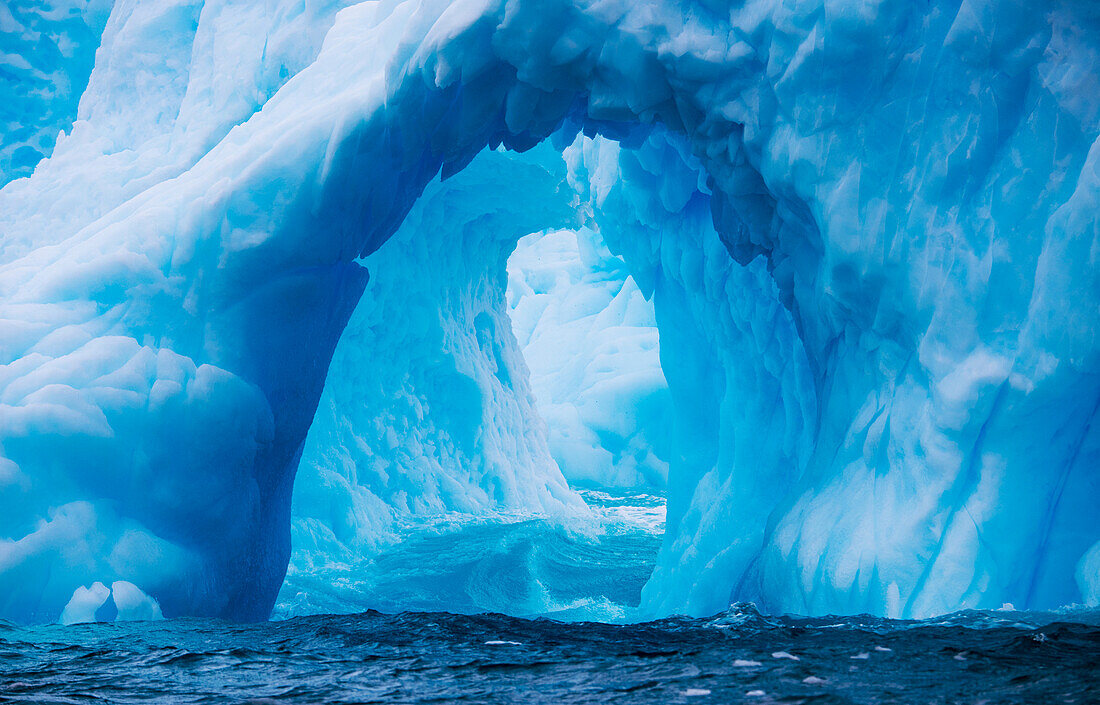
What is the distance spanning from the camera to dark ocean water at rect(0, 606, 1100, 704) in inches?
94.3

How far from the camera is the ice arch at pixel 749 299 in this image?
163 inches

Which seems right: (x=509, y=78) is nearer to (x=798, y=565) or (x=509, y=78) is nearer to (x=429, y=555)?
(x=798, y=565)

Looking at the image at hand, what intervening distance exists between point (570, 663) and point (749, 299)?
4353 millimetres

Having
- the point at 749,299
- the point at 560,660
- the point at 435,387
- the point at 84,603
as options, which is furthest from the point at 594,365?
the point at 560,660

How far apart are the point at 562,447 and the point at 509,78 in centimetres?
1150

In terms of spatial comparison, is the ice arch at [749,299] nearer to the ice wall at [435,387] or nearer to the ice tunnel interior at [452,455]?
the ice tunnel interior at [452,455]

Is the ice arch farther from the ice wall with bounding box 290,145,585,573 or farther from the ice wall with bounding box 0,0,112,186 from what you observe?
the ice wall with bounding box 0,0,112,186

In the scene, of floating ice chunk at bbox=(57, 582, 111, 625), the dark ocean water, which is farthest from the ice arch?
the dark ocean water

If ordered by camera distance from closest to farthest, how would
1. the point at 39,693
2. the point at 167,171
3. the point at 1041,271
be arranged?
the point at 39,693
the point at 1041,271
the point at 167,171

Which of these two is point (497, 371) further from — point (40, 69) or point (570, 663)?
point (40, 69)

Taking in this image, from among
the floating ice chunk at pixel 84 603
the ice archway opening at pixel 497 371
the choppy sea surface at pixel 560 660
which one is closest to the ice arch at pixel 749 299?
the floating ice chunk at pixel 84 603

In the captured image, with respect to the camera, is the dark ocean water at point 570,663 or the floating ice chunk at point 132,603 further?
the floating ice chunk at point 132,603

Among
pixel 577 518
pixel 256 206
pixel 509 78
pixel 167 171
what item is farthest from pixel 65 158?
pixel 577 518

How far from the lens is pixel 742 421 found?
6.97 m
